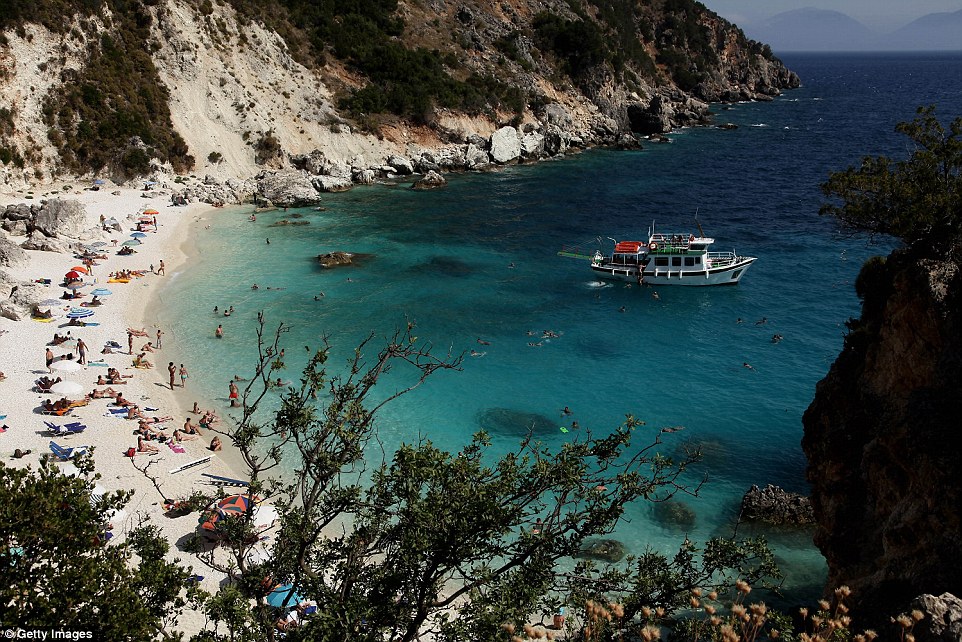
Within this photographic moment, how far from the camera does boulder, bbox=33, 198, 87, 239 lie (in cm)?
4403

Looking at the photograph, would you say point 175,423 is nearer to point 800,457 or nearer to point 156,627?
point 156,627

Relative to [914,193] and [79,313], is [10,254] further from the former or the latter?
[914,193]

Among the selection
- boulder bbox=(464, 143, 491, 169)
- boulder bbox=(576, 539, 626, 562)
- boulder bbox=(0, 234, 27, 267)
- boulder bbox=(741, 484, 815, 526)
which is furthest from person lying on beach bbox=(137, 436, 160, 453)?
boulder bbox=(464, 143, 491, 169)

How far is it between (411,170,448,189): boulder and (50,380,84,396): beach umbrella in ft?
151

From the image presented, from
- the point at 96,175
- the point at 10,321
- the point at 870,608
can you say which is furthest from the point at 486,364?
the point at 96,175

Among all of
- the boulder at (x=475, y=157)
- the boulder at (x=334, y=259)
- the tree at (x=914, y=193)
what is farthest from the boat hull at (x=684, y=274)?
the boulder at (x=475, y=157)

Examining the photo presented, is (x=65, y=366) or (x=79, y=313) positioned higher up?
(x=79, y=313)

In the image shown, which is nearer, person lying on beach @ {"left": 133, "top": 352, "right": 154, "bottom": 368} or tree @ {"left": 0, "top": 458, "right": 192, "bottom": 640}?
tree @ {"left": 0, "top": 458, "right": 192, "bottom": 640}

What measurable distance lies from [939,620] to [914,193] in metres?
11.6

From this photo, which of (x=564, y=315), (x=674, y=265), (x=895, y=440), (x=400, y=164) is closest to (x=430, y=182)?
(x=400, y=164)

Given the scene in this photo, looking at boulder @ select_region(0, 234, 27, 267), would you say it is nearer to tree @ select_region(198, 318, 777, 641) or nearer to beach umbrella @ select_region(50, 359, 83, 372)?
beach umbrella @ select_region(50, 359, 83, 372)

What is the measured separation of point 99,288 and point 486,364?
944 inches

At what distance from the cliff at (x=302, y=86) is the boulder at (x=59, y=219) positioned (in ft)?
29.7

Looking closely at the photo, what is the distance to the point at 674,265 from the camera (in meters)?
43.9
